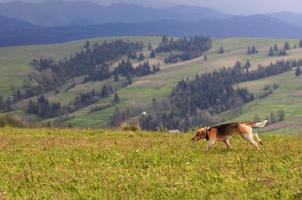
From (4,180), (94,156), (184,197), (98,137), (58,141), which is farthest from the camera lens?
(98,137)

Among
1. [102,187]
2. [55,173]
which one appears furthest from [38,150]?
[102,187]

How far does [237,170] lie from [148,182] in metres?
3.15

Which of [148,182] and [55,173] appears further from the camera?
[55,173]

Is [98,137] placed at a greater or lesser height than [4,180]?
lesser

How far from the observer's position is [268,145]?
21.5 meters

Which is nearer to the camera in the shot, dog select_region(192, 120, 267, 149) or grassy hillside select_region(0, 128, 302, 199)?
grassy hillside select_region(0, 128, 302, 199)

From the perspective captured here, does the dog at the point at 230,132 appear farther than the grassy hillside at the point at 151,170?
Yes

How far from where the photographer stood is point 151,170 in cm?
1645

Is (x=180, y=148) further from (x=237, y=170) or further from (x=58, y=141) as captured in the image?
(x=58, y=141)

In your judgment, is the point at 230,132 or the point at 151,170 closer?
the point at 151,170

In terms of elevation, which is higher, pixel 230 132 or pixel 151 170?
pixel 230 132

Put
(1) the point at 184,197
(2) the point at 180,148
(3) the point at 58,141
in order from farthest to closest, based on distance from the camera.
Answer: (3) the point at 58,141, (2) the point at 180,148, (1) the point at 184,197

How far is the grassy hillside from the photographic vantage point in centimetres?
1334

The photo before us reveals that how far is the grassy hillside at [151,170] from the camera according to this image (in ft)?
43.8
